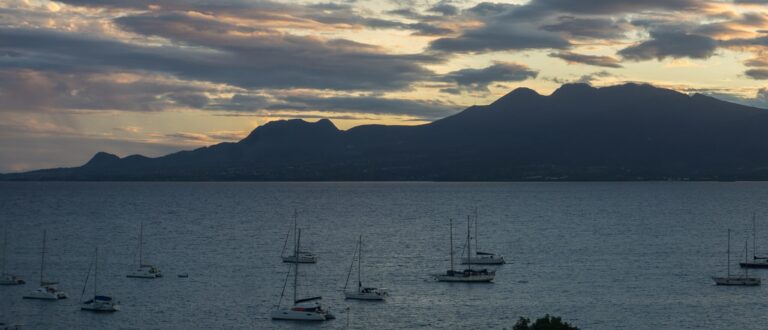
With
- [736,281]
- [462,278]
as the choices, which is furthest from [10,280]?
[736,281]

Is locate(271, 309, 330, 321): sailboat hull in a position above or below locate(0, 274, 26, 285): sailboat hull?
below

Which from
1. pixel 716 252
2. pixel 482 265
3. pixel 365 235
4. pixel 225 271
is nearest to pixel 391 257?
pixel 482 265

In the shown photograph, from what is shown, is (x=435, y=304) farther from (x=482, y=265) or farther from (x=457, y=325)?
(x=482, y=265)

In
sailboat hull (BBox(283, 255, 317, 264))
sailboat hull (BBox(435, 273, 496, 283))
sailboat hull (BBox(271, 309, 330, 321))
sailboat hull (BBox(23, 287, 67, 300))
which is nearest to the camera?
sailboat hull (BBox(271, 309, 330, 321))

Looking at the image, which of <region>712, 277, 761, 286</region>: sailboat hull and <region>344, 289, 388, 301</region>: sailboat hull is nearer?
<region>344, 289, 388, 301</region>: sailboat hull

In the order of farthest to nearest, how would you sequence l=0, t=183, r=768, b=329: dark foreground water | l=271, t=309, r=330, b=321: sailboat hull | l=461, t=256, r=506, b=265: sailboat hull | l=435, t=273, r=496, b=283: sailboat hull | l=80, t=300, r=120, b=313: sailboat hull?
l=461, t=256, r=506, b=265: sailboat hull < l=435, t=273, r=496, b=283: sailboat hull < l=80, t=300, r=120, b=313: sailboat hull < l=0, t=183, r=768, b=329: dark foreground water < l=271, t=309, r=330, b=321: sailboat hull

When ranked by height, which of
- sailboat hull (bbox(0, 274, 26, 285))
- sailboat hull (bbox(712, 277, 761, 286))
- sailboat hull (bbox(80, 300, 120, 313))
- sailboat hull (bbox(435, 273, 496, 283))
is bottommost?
sailboat hull (bbox(80, 300, 120, 313))

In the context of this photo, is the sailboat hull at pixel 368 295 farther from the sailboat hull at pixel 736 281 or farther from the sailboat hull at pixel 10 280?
the sailboat hull at pixel 736 281

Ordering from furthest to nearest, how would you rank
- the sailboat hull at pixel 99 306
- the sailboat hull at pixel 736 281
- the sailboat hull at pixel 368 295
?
the sailboat hull at pixel 736 281 → the sailboat hull at pixel 368 295 → the sailboat hull at pixel 99 306

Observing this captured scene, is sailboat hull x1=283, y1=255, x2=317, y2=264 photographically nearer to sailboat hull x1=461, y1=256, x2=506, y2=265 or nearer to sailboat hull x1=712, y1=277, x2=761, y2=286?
sailboat hull x1=461, y1=256, x2=506, y2=265

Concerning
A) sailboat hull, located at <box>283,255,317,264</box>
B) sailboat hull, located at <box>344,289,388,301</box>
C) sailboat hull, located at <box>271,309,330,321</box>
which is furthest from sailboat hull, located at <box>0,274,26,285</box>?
sailboat hull, located at <box>344,289,388,301</box>

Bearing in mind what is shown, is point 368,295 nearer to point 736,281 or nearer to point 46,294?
point 46,294

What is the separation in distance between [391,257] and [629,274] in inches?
1304

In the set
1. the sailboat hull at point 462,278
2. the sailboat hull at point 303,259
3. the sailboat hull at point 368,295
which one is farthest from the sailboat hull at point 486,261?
the sailboat hull at point 368,295
